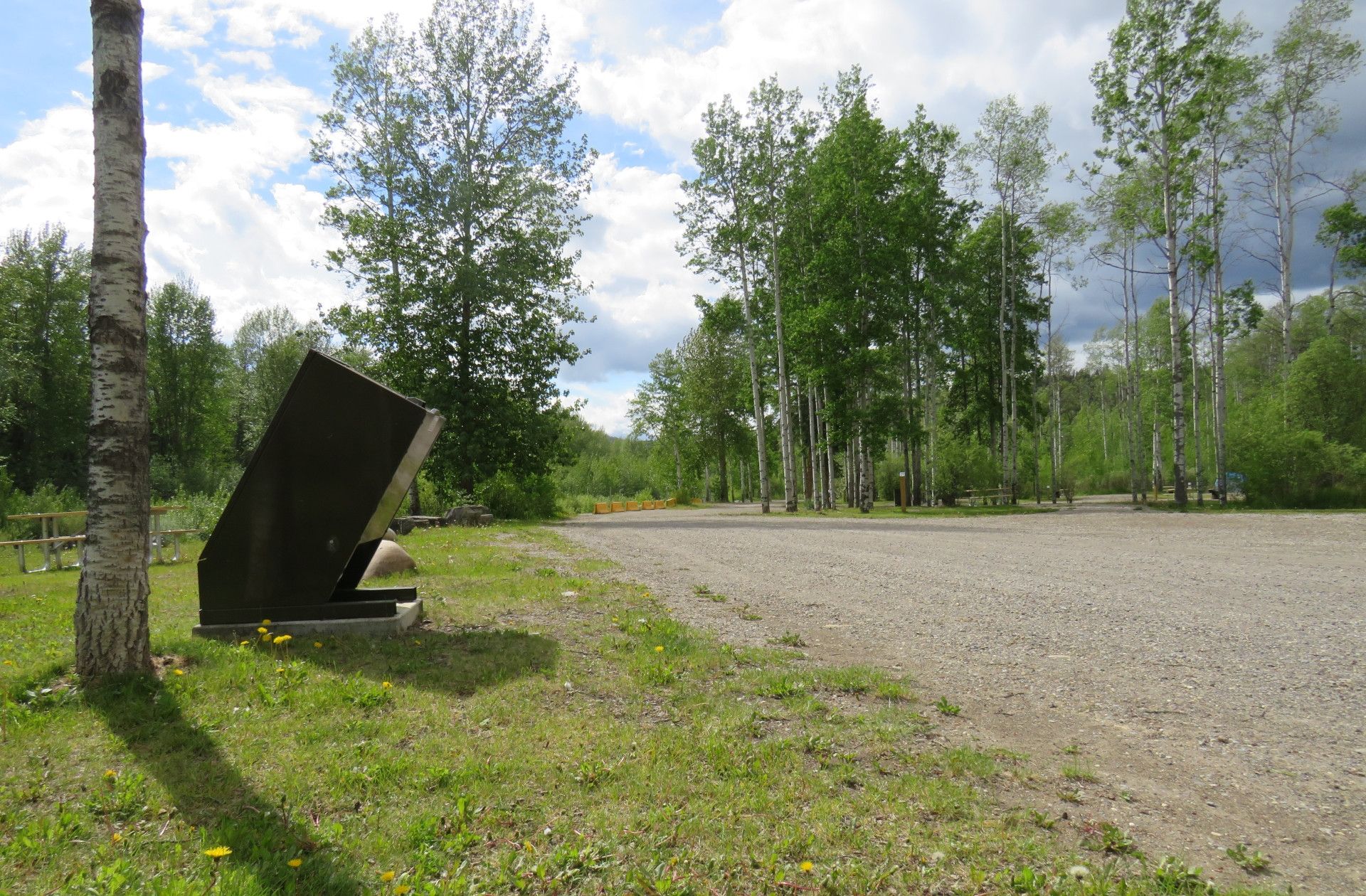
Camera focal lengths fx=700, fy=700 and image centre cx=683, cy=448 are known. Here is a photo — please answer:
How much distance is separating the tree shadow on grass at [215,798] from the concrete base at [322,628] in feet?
4.21

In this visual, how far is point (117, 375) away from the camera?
442 centimetres

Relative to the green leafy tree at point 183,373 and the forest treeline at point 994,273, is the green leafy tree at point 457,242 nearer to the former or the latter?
the forest treeline at point 994,273

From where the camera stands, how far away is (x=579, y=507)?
38.4 m

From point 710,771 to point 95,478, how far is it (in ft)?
13.6

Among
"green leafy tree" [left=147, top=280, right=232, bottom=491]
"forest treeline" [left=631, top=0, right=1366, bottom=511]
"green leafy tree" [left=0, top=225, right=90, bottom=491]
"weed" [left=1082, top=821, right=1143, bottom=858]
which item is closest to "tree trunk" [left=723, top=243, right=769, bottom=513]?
"forest treeline" [left=631, top=0, right=1366, bottom=511]

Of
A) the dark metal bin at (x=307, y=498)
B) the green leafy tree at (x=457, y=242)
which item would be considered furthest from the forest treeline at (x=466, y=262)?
the dark metal bin at (x=307, y=498)

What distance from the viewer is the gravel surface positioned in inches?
118

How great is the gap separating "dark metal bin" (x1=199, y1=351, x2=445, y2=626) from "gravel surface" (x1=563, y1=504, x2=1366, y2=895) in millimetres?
3177

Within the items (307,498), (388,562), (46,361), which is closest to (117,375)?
(307,498)

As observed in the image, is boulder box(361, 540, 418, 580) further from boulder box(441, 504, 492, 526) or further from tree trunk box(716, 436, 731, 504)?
tree trunk box(716, 436, 731, 504)

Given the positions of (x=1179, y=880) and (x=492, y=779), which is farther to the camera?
(x=492, y=779)

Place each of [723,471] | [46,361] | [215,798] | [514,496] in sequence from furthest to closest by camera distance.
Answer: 1. [723,471]
2. [46,361]
3. [514,496]
4. [215,798]

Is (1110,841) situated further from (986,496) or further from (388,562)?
(986,496)

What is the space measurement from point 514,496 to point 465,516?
5.72 metres
